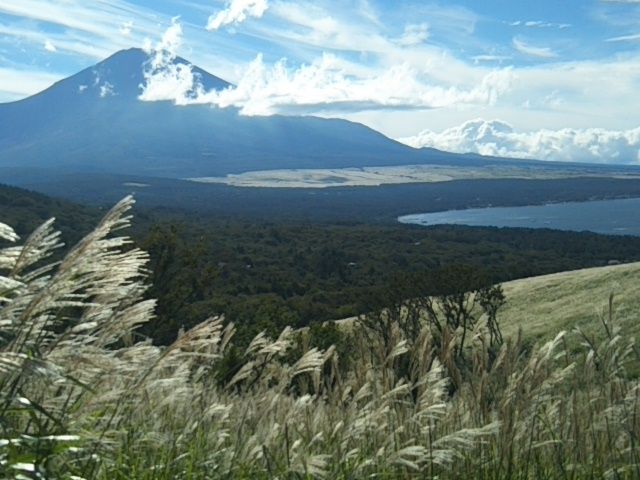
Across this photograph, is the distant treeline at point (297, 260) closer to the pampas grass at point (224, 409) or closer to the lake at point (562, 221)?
the pampas grass at point (224, 409)

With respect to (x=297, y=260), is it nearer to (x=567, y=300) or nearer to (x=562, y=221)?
(x=567, y=300)

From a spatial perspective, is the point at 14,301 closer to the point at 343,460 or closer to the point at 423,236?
the point at 343,460

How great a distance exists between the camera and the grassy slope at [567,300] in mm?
26656

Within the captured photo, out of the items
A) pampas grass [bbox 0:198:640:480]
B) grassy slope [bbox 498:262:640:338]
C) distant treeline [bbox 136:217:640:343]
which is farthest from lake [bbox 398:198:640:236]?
pampas grass [bbox 0:198:640:480]

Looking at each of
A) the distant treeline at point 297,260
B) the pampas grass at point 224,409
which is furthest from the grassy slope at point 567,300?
the pampas grass at point 224,409

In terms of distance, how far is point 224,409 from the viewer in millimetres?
3420

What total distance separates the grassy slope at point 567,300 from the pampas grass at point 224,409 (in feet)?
68.7

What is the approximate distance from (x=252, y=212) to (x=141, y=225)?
91298mm

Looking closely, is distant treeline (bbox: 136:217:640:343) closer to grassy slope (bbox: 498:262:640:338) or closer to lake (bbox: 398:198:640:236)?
grassy slope (bbox: 498:262:640:338)

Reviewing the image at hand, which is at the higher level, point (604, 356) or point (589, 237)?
point (604, 356)

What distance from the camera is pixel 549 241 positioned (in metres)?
114

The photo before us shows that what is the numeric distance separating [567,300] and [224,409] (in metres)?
32.2

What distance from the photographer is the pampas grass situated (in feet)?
7.38

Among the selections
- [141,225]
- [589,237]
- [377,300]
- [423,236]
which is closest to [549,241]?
[589,237]
